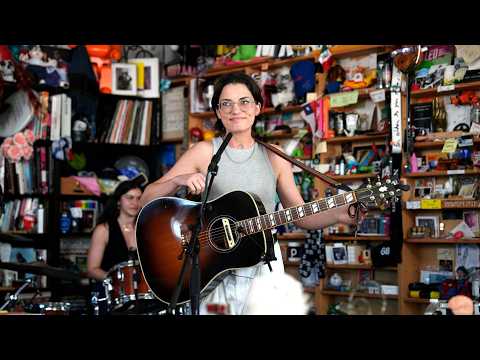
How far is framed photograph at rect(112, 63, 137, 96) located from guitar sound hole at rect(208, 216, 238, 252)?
345cm

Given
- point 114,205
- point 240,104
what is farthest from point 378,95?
point 240,104

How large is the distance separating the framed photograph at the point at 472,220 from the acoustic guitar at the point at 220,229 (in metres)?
2.25

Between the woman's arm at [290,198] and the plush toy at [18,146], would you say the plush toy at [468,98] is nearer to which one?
the woman's arm at [290,198]

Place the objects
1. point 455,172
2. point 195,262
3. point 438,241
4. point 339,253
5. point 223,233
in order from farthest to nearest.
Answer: point 339,253 → point 438,241 → point 455,172 → point 223,233 → point 195,262

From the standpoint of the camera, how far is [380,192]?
218cm

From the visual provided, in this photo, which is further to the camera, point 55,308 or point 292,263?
point 292,263

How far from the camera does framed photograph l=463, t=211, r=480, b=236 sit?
13.8ft

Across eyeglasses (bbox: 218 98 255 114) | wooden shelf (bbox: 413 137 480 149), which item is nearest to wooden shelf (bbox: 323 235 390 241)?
wooden shelf (bbox: 413 137 480 149)

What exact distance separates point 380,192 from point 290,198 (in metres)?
0.37

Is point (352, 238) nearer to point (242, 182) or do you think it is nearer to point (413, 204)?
point (413, 204)

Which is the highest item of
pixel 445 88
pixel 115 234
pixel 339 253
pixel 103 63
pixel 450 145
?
pixel 103 63

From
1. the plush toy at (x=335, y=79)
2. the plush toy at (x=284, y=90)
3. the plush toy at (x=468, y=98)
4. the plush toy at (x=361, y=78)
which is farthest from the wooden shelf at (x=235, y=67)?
the plush toy at (x=468, y=98)

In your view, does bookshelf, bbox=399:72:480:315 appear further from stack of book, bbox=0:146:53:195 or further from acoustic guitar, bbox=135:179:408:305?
stack of book, bbox=0:146:53:195
